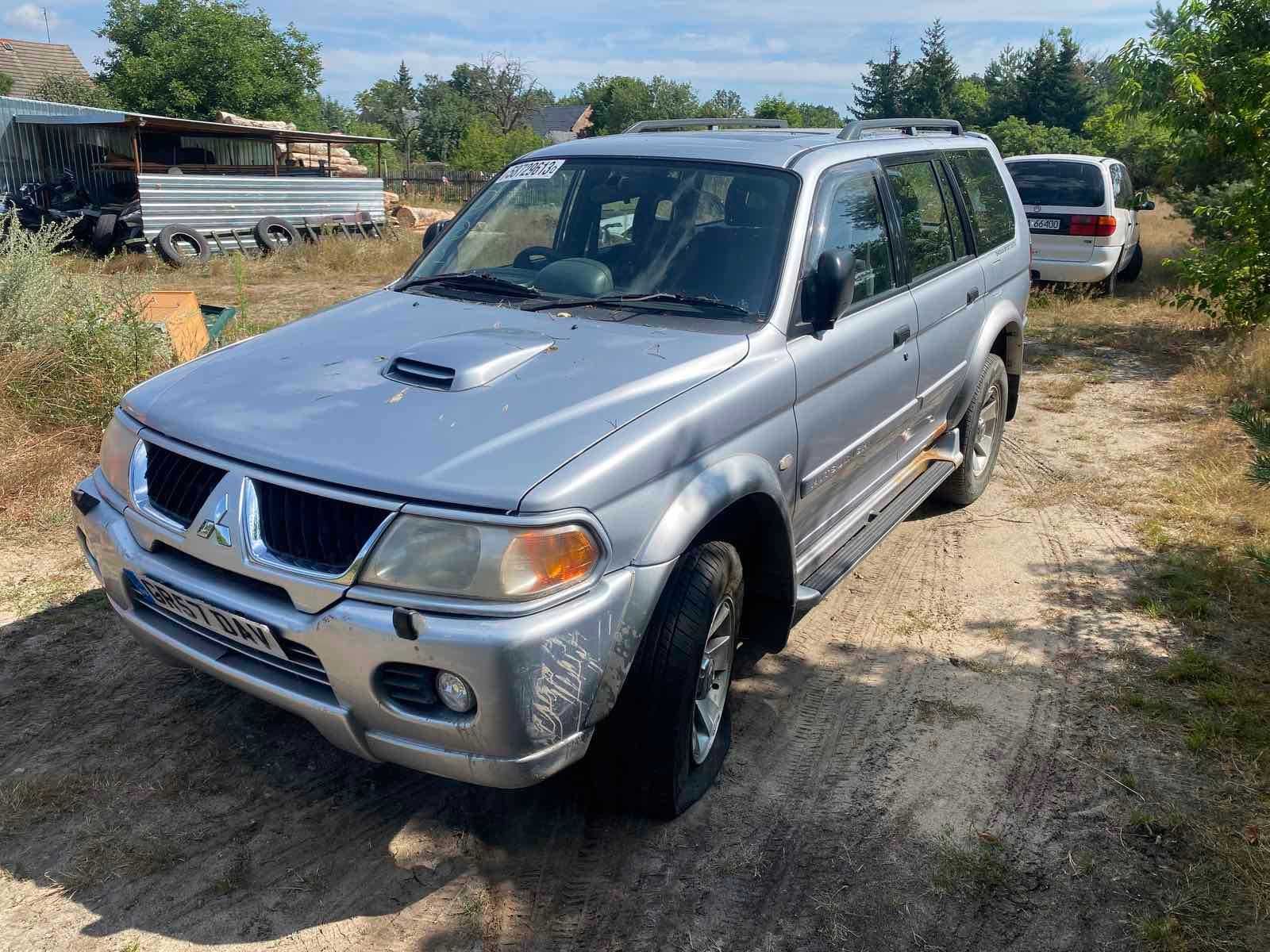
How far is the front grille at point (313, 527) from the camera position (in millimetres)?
2506

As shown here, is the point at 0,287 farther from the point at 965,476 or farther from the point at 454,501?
the point at 965,476

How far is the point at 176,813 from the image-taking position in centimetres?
309

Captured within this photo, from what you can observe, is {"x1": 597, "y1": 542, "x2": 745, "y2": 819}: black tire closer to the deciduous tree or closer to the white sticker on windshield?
the white sticker on windshield

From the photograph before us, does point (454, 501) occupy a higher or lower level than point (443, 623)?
higher

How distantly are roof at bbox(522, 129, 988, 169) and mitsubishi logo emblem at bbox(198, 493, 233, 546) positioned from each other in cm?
228

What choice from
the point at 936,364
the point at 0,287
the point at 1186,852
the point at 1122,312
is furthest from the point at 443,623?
the point at 1122,312

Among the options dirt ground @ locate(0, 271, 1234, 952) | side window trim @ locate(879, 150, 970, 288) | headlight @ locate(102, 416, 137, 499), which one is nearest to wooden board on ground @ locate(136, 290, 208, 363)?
dirt ground @ locate(0, 271, 1234, 952)

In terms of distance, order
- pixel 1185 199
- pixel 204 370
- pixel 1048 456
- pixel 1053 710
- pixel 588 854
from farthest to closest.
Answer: pixel 1185 199 → pixel 1048 456 → pixel 1053 710 → pixel 204 370 → pixel 588 854

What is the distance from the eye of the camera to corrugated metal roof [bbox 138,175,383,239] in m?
16.3

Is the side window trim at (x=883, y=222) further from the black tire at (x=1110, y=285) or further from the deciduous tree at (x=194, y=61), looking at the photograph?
the deciduous tree at (x=194, y=61)

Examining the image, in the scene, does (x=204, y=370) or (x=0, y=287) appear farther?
(x=0, y=287)

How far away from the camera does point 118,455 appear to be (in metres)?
3.08

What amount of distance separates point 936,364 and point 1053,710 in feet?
5.58

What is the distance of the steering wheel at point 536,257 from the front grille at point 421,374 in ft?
3.45
